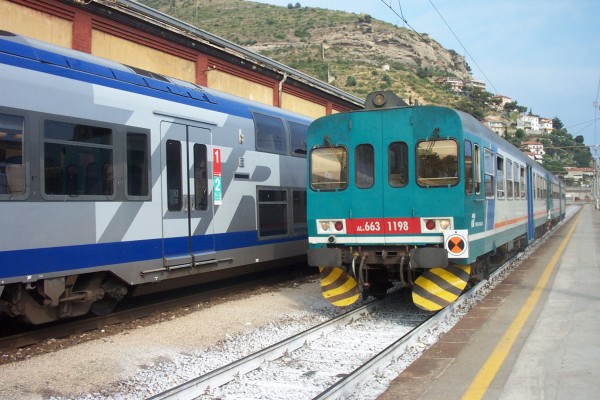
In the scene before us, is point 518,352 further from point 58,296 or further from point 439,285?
point 58,296

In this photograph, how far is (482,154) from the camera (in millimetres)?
8336

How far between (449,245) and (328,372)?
268 cm

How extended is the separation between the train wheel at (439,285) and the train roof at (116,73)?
460cm

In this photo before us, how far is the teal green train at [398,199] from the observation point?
293 inches

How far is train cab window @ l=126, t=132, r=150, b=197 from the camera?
7637mm

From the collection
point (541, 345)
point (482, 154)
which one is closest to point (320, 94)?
point (482, 154)

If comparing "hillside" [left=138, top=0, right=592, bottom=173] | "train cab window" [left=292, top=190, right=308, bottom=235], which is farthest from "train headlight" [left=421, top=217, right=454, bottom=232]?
"hillside" [left=138, top=0, right=592, bottom=173]

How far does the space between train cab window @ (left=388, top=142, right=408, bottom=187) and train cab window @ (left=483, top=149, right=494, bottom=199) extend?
59.0 inches

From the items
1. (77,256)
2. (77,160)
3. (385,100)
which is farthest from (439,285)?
(77,160)

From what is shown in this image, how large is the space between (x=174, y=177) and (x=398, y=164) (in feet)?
11.2

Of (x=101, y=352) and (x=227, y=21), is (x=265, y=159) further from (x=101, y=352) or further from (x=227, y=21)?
(x=227, y=21)

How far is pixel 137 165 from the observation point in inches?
306

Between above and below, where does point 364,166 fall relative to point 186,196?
above

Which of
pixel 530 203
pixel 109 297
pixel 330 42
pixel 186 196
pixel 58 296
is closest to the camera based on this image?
pixel 58 296
